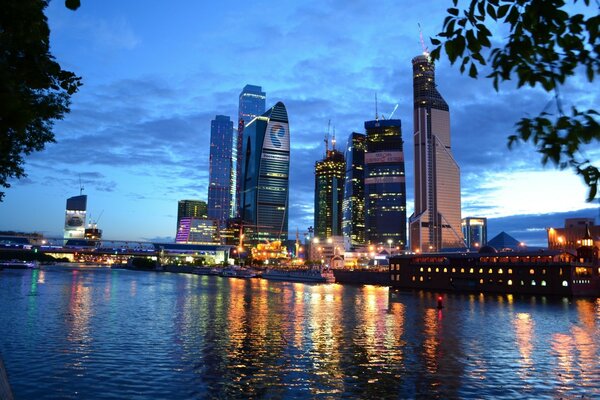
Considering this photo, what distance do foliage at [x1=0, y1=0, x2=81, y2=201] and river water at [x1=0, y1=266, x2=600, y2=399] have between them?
17.6 metres

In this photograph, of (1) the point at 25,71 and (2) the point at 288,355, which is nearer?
(1) the point at 25,71

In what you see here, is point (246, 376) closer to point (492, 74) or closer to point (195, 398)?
point (195, 398)

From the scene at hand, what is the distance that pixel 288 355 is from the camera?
3756 cm

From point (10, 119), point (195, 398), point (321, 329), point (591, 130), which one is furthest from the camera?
point (321, 329)

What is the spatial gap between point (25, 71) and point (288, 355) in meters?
30.6

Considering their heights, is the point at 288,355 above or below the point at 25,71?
below

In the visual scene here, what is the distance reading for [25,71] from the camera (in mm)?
11930

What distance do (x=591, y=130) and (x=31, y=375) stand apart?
1293 inches

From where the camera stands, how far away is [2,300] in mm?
76188

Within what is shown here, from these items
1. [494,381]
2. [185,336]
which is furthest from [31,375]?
[494,381]

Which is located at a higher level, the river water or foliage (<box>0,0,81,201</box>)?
foliage (<box>0,0,81,201</box>)

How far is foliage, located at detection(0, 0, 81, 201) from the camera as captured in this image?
9.63 meters

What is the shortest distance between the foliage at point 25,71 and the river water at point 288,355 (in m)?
17.6

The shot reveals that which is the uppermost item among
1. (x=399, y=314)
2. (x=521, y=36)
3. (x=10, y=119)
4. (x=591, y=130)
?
(x=521, y=36)
